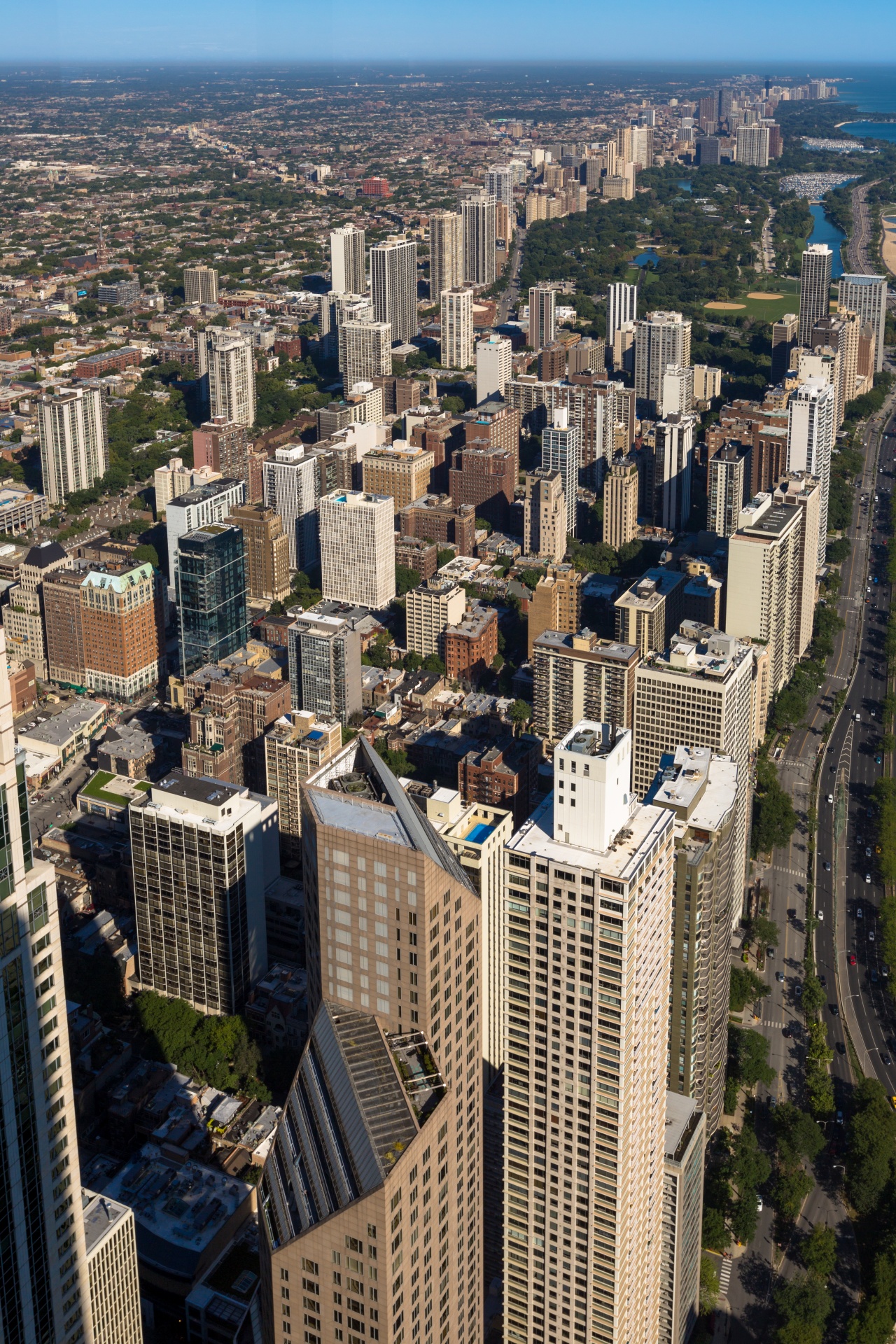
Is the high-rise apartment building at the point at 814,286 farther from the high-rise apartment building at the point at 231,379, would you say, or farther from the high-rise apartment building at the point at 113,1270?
the high-rise apartment building at the point at 113,1270

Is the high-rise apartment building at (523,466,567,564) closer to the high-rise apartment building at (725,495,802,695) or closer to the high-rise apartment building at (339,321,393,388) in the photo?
the high-rise apartment building at (725,495,802,695)

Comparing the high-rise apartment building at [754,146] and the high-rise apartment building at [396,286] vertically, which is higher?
the high-rise apartment building at [754,146]

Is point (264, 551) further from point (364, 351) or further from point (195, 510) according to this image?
point (364, 351)

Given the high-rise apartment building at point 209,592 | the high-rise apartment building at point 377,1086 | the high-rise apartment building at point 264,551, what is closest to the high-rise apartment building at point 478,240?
the high-rise apartment building at point 264,551

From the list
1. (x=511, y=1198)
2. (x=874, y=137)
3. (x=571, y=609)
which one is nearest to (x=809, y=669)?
(x=571, y=609)

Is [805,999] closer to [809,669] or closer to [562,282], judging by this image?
[809,669]

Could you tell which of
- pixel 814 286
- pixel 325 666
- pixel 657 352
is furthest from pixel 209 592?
pixel 814 286
